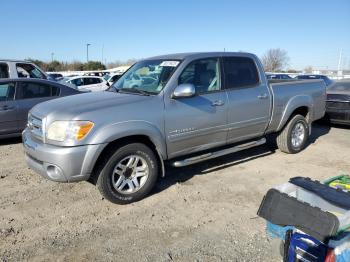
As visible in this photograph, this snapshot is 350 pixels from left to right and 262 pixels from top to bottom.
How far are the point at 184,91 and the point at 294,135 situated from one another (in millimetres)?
Result: 3240

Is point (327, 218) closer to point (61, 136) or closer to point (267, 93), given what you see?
point (61, 136)

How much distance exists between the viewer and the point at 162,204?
439cm

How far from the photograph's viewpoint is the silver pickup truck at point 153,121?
400 cm

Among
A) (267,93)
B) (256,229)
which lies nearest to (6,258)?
(256,229)

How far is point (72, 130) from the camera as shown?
395 cm

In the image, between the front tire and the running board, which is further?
the running board

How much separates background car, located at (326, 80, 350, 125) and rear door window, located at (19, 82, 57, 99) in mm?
7210

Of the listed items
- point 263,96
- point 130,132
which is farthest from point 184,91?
point 263,96

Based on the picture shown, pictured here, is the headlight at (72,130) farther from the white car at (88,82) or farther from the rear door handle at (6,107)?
the white car at (88,82)

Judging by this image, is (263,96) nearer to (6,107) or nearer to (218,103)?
(218,103)

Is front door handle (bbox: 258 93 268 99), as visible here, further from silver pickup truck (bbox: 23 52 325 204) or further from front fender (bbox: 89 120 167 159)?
front fender (bbox: 89 120 167 159)

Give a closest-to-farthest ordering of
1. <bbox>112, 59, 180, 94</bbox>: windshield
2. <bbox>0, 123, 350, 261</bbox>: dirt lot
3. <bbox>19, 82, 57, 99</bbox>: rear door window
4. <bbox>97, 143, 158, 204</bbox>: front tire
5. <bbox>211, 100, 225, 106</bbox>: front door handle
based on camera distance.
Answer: <bbox>0, 123, 350, 261</bbox>: dirt lot < <bbox>97, 143, 158, 204</bbox>: front tire < <bbox>112, 59, 180, 94</bbox>: windshield < <bbox>211, 100, 225, 106</bbox>: front door handle < <bbox>19, 82, 57, 99</bbox>: rear door window

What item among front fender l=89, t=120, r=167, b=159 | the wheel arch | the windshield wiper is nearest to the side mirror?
the windshield wiper

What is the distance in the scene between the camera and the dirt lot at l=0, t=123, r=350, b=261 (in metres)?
3.34
